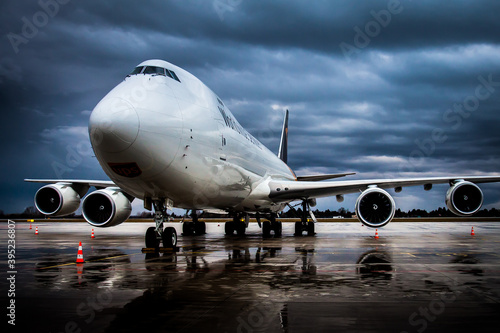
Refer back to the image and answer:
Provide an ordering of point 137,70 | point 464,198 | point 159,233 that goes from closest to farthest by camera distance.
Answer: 1. point 137,70
2. point 159,233
3. point 464,198

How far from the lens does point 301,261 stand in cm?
1084

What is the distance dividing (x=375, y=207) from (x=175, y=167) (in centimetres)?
961

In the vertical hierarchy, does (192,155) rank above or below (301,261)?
above

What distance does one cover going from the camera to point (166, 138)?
11242 millimetres

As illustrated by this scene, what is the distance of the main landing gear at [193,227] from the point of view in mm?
24531

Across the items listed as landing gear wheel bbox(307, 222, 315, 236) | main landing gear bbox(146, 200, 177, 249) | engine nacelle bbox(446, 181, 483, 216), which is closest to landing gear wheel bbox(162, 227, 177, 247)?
main landing gear bbox(146, 200, 177, 249)

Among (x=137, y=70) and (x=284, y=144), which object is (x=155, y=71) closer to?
(x=137, y=70)

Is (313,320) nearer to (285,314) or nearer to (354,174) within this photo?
(285,314)

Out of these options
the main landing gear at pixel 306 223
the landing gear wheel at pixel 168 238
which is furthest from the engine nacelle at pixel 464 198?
the landing gear wheel at pixel 168 238

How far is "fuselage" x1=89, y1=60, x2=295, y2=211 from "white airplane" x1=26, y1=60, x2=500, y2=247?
1.0 inches

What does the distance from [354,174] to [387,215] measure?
1025 centimetres

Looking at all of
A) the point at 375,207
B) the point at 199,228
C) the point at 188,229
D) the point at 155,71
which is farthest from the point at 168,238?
the point at 199,228

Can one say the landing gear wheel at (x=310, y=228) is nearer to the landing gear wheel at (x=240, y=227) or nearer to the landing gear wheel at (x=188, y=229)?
the landing gear wheel at (x=240, y=227)

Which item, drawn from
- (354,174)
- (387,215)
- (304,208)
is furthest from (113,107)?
(354,174)
